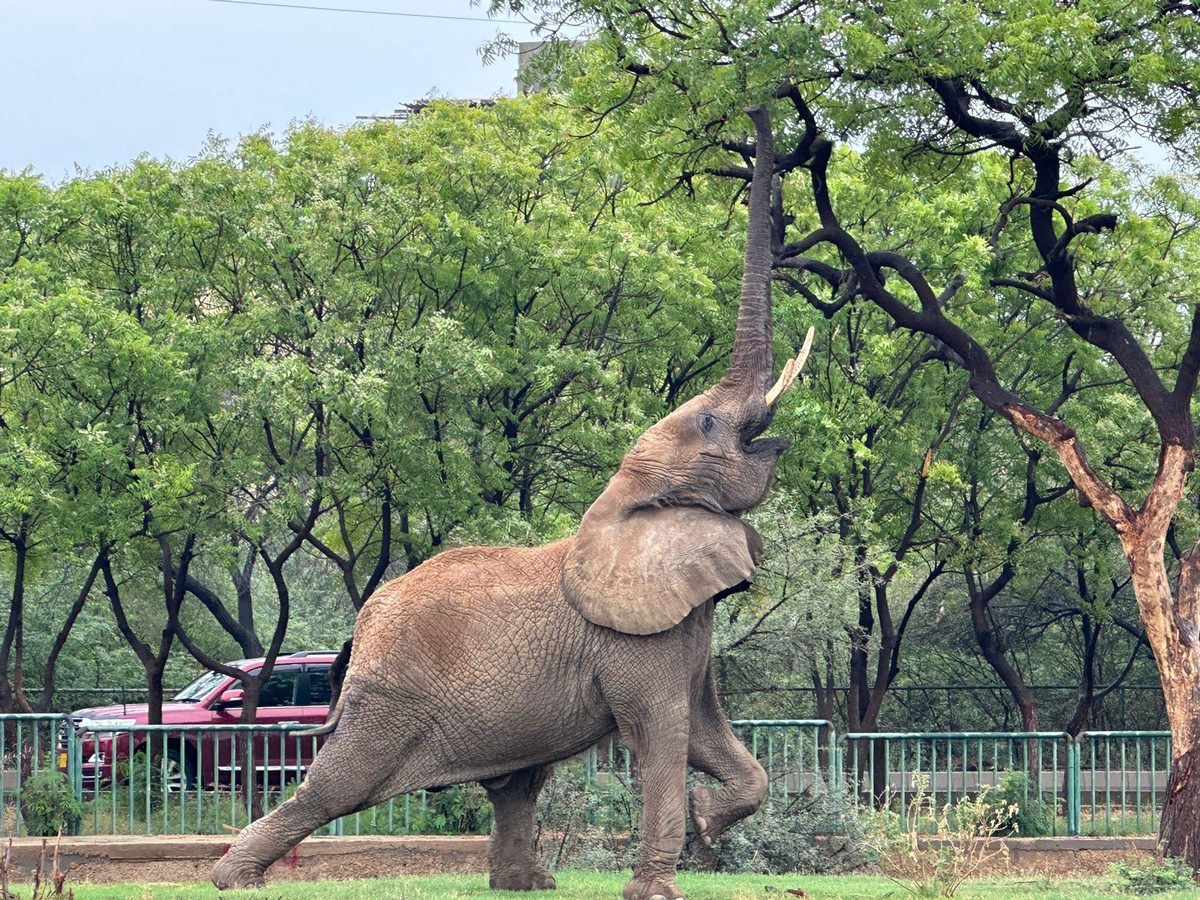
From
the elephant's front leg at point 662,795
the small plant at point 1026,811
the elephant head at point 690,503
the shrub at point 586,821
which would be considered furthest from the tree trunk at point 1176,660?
the elephant's front leg at point 662,795

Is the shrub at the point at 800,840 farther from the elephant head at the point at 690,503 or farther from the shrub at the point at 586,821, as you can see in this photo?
the elephant head at the point at 690,503

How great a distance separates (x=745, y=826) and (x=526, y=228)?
8.84m

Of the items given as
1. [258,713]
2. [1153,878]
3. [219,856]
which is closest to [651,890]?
[1153,878]

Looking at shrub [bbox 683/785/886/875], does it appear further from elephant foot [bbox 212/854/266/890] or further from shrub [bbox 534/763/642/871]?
elephant foot [bbox 212/854/266/890]

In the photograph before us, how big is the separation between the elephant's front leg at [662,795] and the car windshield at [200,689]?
48.2 ft

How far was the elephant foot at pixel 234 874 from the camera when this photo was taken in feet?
34.1

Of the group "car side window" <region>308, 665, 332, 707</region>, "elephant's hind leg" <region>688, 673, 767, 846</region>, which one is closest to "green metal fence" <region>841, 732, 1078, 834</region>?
"elephant's hind leg" <region>688, 673, 767, 846</region>

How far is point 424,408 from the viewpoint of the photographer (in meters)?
20.2

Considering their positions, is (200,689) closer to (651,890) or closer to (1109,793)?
(1109,793)

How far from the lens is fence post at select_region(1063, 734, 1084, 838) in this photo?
664 inches

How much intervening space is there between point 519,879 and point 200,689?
14424mm

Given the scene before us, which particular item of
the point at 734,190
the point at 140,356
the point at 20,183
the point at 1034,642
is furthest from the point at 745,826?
the point at 1034,642

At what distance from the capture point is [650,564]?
1012cm

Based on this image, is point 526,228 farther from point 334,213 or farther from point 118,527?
point 118,527
